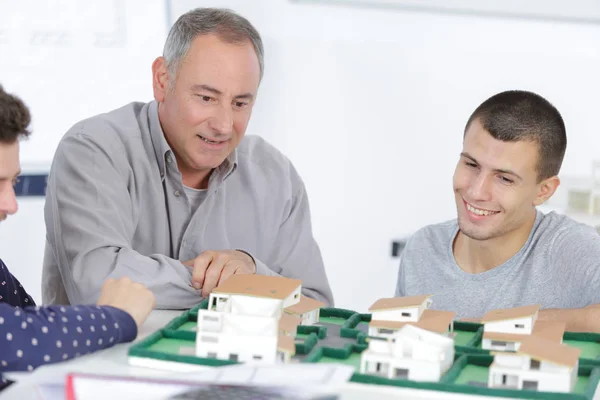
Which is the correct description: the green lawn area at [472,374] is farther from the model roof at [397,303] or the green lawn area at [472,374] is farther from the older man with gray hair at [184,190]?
the older man with gray hair at [184,190]

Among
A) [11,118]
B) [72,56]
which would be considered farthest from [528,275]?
[72,56]

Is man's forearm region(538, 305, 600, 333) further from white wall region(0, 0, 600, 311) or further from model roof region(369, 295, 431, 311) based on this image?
white wall region(0, 0, 600, 311)

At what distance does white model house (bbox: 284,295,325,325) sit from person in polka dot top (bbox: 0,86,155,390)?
0.90 feet

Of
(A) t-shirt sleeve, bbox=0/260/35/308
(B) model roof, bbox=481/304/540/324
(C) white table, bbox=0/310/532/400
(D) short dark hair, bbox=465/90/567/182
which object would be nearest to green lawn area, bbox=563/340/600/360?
(B) model roof, bbox=481/304/540/324

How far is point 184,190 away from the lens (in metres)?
2.22

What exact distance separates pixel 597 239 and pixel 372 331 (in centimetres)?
79

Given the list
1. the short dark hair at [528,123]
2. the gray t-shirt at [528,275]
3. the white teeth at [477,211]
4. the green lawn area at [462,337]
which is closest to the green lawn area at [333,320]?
the green lawn area at [462,337]

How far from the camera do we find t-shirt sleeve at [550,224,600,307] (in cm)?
199

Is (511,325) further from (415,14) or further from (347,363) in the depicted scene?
(415,14)

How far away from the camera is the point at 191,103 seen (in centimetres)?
220

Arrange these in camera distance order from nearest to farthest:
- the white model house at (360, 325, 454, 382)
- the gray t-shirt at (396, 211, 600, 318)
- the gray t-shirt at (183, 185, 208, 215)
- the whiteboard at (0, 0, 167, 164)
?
1. the white model house at (360, 325, 454, 382)
2. the gray t-shirt at (396, 211, 600, 318)
3. the gray t-shirt at (183, 185, 208, 215)
4. the whiteboard at (0, 0, 167, 164)

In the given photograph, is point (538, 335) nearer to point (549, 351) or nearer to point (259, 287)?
point (549, 351)

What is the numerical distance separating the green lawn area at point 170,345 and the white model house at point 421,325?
13.2 inches

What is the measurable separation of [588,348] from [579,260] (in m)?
0.49
